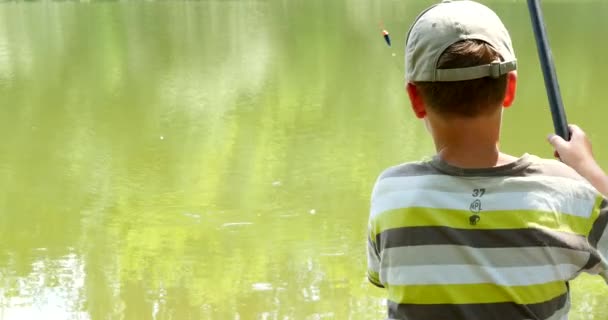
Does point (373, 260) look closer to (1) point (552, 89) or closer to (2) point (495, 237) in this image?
(2) point (495, 237)

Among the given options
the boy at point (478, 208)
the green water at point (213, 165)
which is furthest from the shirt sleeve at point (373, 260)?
the green water at point (213, 165)

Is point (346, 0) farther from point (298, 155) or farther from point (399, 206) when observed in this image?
point (399, 206)

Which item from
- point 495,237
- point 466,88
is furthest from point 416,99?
point 495,237

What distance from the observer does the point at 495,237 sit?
940 mm

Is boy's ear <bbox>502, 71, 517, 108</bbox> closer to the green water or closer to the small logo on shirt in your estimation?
the small logo on shirt

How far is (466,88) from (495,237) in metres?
0.17

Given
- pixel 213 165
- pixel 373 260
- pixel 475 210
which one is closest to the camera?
pixel 475 210

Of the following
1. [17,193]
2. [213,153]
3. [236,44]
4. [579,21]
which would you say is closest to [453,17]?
[17,193]

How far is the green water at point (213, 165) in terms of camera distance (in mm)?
3781

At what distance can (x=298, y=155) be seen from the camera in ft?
20.5

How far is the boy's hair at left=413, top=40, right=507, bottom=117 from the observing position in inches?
36.6

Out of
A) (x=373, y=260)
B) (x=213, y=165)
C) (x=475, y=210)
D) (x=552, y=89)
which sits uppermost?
(x=552, y=89)

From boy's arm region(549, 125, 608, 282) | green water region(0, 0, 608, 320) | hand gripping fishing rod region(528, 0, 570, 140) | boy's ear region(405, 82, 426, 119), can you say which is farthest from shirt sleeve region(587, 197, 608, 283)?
green water region(0, 0, 608, 320)

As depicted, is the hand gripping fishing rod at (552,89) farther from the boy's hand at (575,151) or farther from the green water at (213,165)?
the green water at (213,165)
